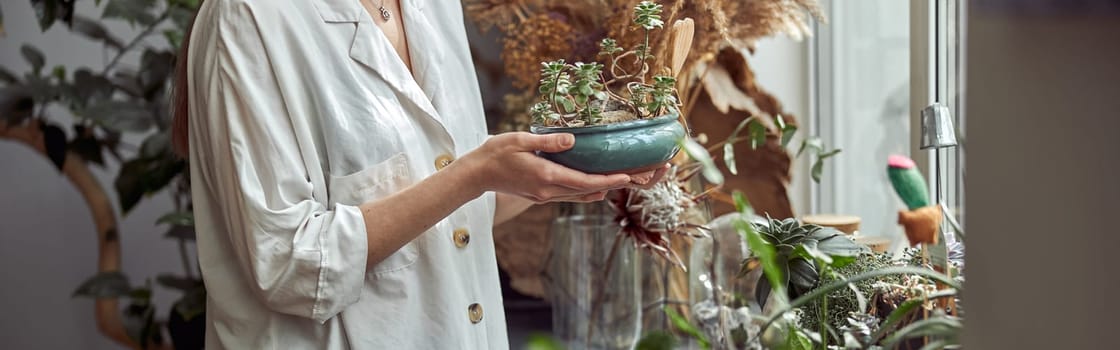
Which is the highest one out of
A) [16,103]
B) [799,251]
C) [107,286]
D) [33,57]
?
[33,57]

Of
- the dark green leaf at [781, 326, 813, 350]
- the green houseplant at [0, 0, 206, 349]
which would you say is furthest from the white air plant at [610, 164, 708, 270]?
the green houseplant at [0, 0, 206, 349]

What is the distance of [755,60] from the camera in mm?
2105

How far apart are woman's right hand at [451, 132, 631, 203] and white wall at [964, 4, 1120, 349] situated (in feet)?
2.03

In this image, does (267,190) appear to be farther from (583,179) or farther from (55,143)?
(55,143)

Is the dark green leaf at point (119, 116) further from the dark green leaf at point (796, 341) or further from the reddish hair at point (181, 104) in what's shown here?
the dark green leaf at point (796, 341)

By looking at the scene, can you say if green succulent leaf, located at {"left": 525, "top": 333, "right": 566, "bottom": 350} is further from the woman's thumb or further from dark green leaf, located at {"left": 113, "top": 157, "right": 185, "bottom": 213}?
dark green leaf, located at {"left": 113, "top": 157, "right": 185, "bottom": 213}

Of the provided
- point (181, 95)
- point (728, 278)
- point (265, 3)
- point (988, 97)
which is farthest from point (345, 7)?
point (988, 97)

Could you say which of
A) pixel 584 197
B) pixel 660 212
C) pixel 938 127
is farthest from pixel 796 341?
pixel 660 212

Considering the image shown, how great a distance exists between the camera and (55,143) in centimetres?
247

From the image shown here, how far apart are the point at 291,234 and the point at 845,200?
1175 mm

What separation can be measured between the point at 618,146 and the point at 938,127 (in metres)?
0.30

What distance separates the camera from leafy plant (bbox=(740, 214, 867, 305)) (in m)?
0.93

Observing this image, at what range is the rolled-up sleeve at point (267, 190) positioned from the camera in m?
1.14

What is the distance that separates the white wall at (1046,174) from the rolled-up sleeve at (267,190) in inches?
31.2
